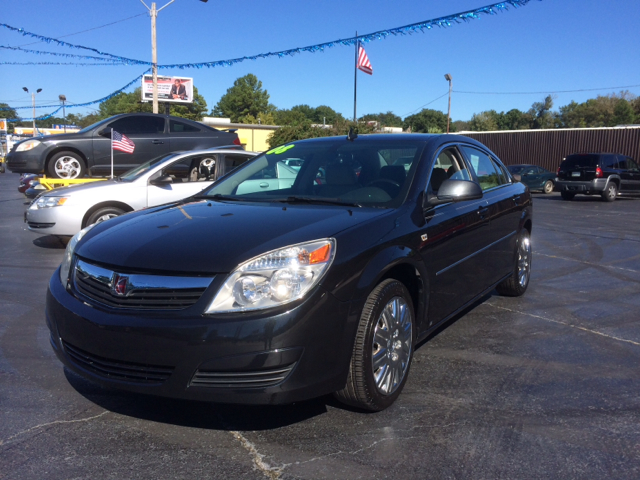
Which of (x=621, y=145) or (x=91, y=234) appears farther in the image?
(x=621, y=145)

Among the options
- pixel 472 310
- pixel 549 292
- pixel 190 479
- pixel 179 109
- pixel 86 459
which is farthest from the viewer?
pixel 179 109

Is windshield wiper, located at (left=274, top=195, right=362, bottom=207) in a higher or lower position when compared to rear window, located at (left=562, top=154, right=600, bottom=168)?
lower

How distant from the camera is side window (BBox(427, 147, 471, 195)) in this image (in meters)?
4.27

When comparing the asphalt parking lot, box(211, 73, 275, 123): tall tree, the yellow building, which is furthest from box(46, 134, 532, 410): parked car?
box(211, 73, 275, 123): tall tree

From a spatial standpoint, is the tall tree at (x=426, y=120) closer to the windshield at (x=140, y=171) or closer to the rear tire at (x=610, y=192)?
the rear tire at (x=610, y=192)

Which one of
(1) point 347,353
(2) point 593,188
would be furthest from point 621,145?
(1) point 347,353

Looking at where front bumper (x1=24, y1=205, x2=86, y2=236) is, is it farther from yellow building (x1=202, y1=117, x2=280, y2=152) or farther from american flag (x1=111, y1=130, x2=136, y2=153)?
yellow building (x1=202, y1=117, x2=280, y2=152)

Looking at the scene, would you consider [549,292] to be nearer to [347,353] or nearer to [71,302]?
[347,353]

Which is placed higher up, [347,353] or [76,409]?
[347,353]

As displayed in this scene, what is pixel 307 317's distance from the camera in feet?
9.22

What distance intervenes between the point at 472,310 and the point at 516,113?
10182 cm

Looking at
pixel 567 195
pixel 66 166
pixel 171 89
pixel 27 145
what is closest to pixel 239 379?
pixel 66 166

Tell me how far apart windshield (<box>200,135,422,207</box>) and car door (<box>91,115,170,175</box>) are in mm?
7528

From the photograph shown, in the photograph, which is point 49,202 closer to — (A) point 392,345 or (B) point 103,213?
(B) point 103,213
